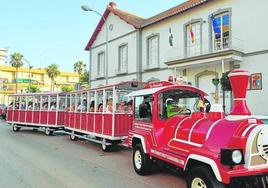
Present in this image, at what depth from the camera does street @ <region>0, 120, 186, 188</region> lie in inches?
251

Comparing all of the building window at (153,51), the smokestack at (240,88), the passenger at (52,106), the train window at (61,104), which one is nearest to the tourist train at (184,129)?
the smokestack at (240,88)

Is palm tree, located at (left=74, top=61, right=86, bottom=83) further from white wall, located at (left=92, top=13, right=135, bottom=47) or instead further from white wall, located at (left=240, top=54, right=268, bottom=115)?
white wall, located at (left=240, top=54, right=268, bottom=115)

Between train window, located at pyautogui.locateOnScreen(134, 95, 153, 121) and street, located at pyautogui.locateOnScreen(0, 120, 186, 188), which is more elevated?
train window, located at pyautogui.locateOnScreen(134, 95, 153, 121)

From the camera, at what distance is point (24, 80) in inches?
2616

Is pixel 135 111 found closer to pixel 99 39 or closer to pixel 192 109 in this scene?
pixel 192 109

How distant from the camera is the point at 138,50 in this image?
24.0 metres

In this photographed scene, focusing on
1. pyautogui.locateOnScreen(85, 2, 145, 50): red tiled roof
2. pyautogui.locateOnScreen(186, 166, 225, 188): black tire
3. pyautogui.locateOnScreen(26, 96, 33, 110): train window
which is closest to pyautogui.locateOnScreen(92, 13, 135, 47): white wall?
pyautogui.locateOnScreen(85, 2, 145, 50): red tiled roof

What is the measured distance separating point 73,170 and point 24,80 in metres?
64.0

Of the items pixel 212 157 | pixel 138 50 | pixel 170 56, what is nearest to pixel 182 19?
pixel 170 56

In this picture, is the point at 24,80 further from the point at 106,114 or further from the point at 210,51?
the point at 106,114

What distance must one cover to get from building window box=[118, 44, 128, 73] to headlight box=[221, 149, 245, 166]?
21755mm

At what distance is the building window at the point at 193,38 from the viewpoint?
18.9m

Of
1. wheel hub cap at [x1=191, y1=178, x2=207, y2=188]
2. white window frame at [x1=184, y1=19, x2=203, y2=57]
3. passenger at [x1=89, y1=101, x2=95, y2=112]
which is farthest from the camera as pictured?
white window frame at [x1=184, y1=19, x2=203, y2=57]

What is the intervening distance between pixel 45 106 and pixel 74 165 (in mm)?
9731
